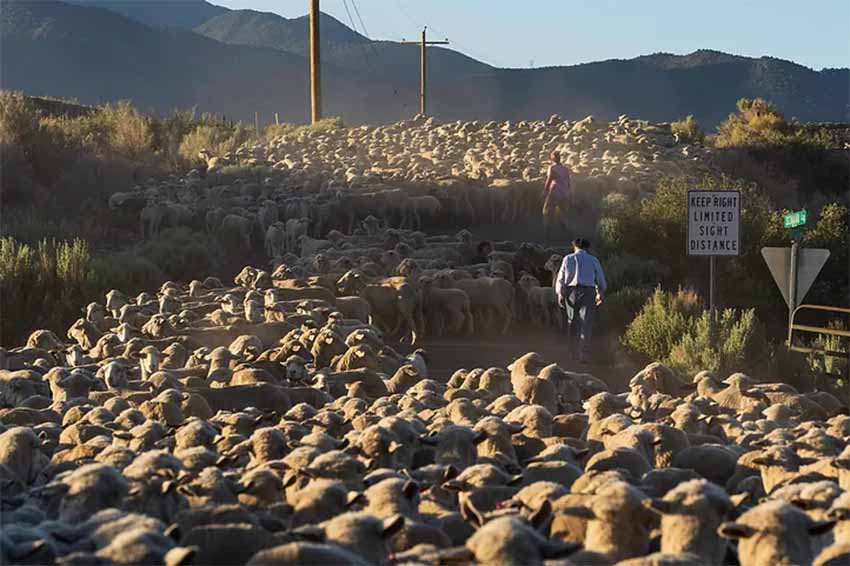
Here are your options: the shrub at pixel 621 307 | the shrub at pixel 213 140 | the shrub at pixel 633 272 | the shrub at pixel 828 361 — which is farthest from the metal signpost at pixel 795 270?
the shrub at pixel 213 140

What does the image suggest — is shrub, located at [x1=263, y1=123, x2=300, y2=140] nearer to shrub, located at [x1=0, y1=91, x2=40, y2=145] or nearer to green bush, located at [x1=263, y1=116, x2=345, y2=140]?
green bush, located at [x1=263, y1=116, x2=345, y2=140]

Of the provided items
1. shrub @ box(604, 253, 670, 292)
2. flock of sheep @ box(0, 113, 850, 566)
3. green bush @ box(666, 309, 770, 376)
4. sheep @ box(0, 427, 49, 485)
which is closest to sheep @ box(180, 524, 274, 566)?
flock of sheep @ box(0, 113, 850, 566)

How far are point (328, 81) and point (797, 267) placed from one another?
139291mm

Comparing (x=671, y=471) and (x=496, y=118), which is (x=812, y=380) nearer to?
(x=671, y=471)

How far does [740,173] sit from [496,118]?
99076 mm

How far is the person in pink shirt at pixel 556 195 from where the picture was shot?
93.6 feet

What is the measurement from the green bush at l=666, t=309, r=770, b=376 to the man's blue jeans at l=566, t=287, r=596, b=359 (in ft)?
3.64

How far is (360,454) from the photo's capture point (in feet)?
28.1

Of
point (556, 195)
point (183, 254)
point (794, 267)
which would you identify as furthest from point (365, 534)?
point (556, 195)

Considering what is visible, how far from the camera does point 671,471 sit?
7918 millimetres

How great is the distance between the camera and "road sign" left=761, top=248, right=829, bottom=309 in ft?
58.8

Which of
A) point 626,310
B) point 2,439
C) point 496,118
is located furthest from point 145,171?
point 496,118

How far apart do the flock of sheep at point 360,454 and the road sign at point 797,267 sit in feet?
16.1

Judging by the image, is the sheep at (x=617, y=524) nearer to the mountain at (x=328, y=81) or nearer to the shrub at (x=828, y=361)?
the shrub at (x=828, y=361)
